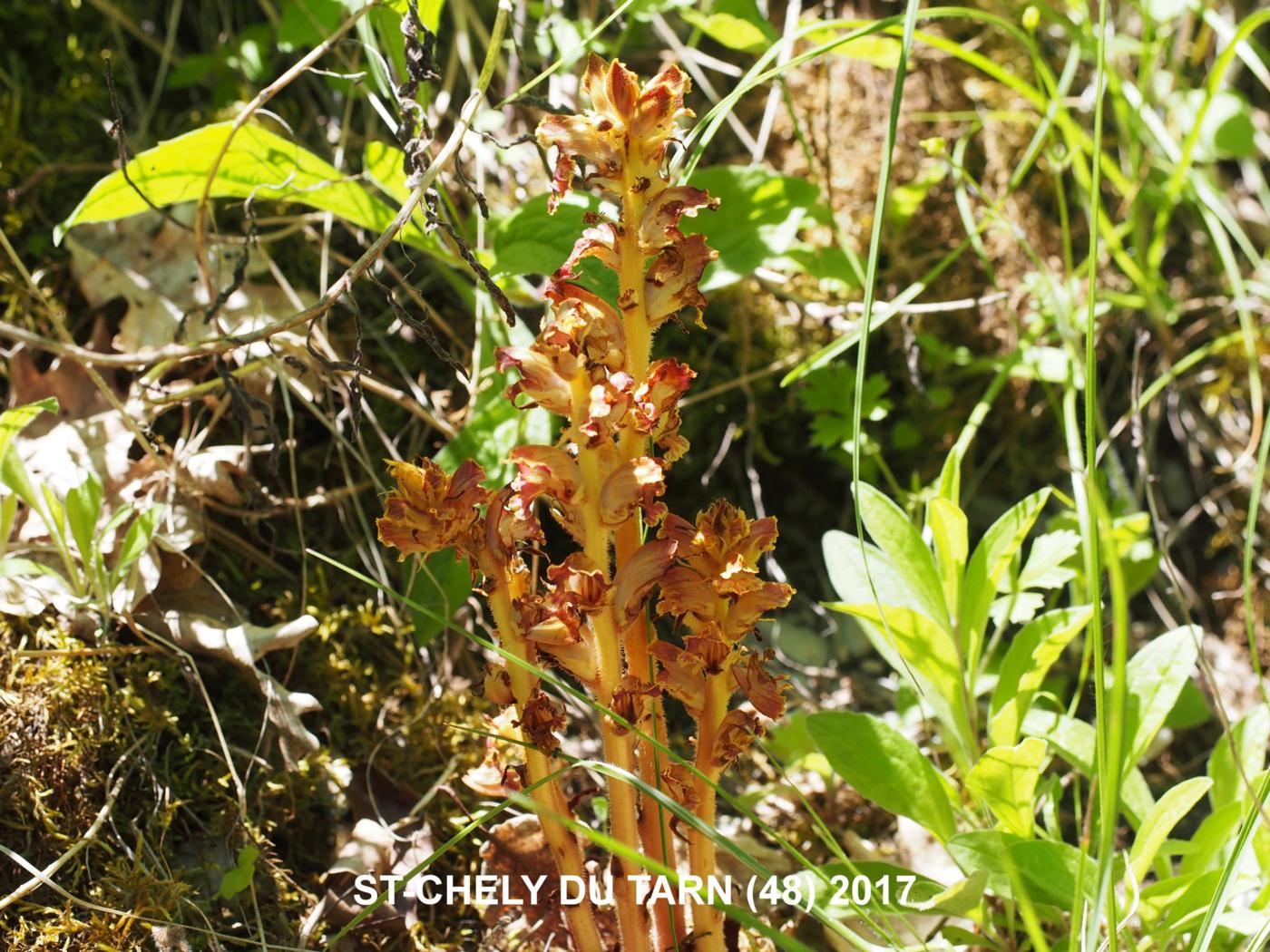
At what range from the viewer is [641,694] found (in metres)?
1.22

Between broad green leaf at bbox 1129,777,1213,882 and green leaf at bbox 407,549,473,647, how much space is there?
3.33 ft

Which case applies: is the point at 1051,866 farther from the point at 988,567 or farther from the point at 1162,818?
the point at 988,567

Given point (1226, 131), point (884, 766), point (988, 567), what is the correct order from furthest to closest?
point (1226, 131)
point (988, 567)
point (884, 766)

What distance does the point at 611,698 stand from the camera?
122 centimetres

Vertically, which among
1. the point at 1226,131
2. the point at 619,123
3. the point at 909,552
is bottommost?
the point at 909,552

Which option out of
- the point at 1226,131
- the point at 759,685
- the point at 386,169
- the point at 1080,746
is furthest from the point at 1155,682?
the point at 1226,131

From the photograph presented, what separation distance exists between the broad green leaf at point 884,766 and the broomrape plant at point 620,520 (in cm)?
29

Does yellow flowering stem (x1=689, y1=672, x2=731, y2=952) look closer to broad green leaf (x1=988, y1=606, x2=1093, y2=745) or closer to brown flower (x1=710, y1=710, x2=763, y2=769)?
brown flower (x1=710, y1=710, x2=763, y2=769)

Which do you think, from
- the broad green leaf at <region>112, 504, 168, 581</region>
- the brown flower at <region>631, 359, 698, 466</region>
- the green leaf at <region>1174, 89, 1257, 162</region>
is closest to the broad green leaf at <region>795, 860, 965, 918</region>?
the brown flower at <region>631, 359, 698, 466</region>

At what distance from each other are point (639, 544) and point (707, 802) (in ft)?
1.07

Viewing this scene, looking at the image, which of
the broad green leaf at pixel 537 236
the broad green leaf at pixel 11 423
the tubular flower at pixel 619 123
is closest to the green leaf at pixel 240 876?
the broad green leaf at pixel 11 423

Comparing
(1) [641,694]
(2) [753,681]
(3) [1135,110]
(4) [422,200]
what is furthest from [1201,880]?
(3) [1135,110]

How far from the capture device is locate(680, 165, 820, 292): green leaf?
1.83 metres

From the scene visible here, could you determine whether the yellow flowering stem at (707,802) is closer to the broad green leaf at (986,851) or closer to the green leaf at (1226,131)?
the broad green leaf at (986,851)
